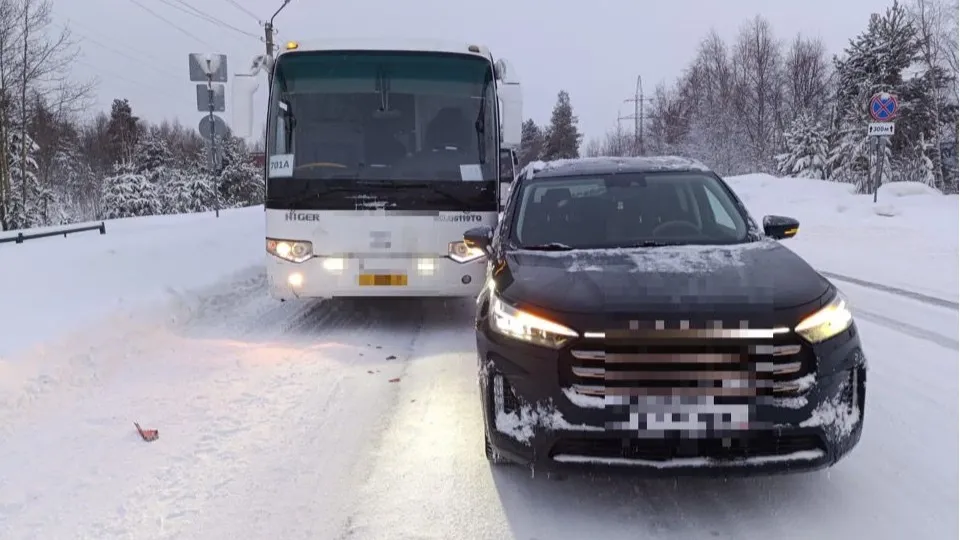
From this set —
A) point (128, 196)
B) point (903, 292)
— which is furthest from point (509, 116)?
point (128, 196)

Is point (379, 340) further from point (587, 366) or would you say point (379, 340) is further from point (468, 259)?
point (587, 366)

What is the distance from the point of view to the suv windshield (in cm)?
445

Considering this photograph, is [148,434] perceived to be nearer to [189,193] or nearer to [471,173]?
[471,173]

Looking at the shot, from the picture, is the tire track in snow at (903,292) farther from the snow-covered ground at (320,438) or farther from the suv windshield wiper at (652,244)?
the suv windshield wiper at (652,244)

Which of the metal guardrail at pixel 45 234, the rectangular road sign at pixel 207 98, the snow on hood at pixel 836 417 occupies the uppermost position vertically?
the rectangular road sign at pixel 207 98

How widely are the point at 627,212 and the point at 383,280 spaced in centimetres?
297

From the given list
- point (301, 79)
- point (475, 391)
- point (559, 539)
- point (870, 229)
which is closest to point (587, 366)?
point (559, 539)

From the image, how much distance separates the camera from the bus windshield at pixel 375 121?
6891 mm

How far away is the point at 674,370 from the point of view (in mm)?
2955

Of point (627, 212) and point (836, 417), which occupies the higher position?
point (627, 212)

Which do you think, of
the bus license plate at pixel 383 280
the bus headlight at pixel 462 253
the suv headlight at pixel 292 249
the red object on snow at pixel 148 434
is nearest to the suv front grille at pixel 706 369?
the red object on snow at pixel 148 434

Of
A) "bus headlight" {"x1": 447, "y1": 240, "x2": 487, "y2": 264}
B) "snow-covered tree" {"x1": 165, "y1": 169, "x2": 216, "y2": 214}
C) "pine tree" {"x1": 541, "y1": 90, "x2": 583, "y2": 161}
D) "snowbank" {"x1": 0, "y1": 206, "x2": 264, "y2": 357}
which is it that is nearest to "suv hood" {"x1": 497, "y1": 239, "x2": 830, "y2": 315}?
"bus headlight" {"x1": 447, "y1": 240, "x2": 487, "y2": 264}

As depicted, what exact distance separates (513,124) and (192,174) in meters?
64.7

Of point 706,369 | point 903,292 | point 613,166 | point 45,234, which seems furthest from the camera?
point 45,234
